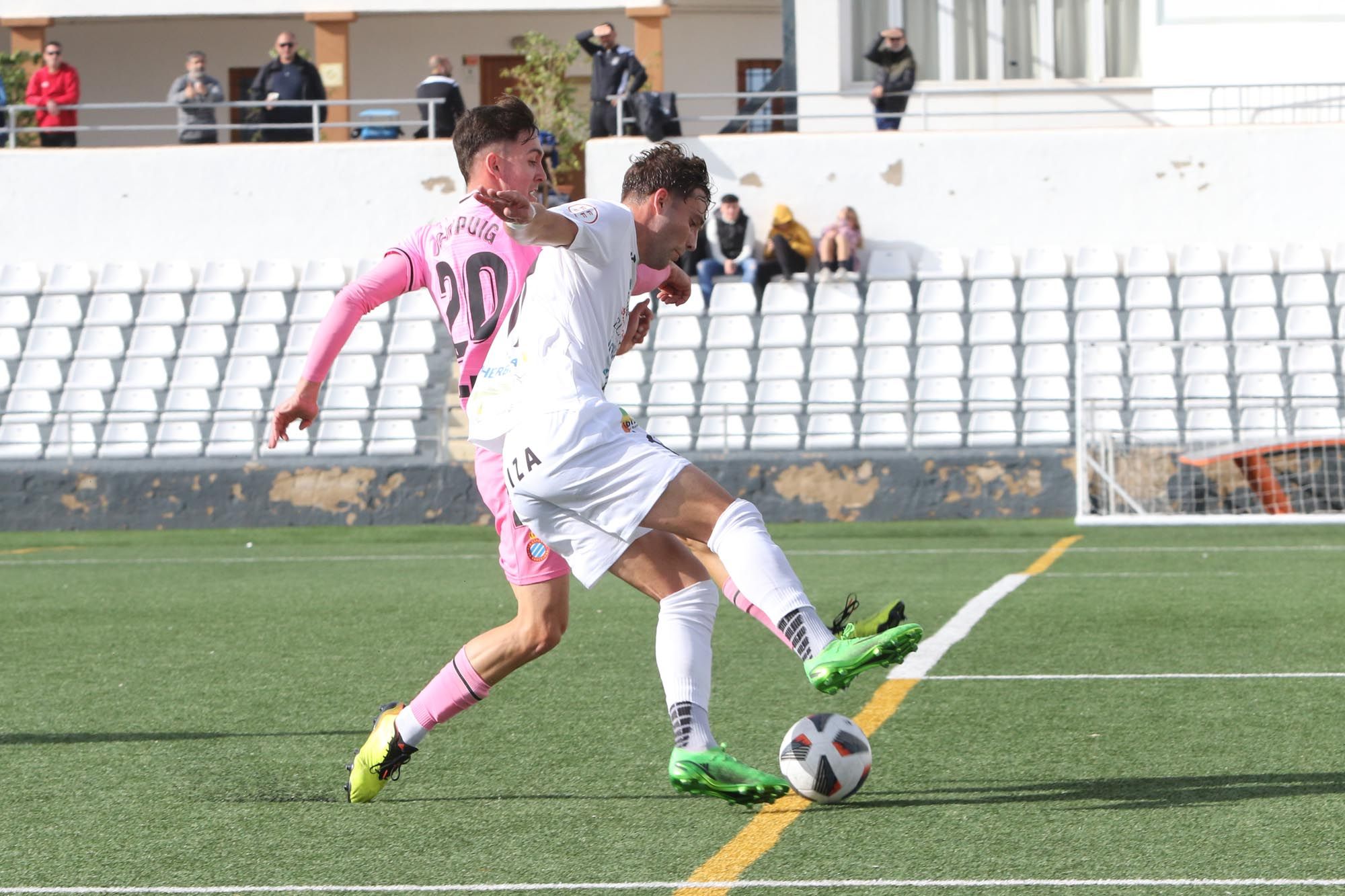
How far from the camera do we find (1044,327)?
639 inches

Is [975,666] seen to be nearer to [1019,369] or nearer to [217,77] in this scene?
[1019,369]

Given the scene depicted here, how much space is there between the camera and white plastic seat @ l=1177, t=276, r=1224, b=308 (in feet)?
53.3

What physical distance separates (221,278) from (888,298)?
7100 millimetres

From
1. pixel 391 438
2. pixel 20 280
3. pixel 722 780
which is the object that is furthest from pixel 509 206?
pixel 20 280

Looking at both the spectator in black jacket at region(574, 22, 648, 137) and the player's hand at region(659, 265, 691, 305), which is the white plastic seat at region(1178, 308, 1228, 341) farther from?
the player's hand at region(659, 265, 691, 305)

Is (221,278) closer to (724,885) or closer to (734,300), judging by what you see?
(734,300)

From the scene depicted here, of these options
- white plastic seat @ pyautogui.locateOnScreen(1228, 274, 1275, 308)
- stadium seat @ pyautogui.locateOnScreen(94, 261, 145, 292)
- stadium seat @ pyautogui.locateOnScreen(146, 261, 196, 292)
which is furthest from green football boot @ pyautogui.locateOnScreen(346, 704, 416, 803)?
stadium seat @ pyautogui.locateOnScreen(94, 261, 145, 292)

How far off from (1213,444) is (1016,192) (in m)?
4.93

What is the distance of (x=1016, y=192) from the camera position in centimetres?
1797

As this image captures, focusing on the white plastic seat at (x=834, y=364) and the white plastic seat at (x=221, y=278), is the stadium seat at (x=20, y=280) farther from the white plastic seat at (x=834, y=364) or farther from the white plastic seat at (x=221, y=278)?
the white plastic seat at (x=834, y=364)

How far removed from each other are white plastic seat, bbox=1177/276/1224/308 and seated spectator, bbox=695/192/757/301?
406 centimetres

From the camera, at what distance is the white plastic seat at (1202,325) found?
52.3ft

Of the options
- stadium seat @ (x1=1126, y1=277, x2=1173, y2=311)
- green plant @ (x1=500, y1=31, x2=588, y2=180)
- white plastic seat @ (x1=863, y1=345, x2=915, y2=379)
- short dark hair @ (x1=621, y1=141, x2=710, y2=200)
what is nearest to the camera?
short dark hair @ (x1=621, y1=141, x2=710, y2=200)

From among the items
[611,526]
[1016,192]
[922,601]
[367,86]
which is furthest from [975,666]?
[367,86]
